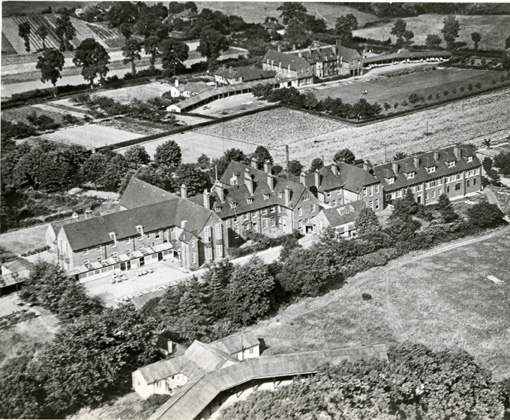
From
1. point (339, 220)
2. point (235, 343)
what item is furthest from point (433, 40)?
point (235, 343)

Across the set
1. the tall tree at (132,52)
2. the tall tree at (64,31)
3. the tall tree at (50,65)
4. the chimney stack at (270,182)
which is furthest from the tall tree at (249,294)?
the tall tree at (64,31)

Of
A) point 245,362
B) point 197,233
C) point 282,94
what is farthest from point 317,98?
point 245,362

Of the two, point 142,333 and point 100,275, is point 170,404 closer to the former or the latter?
point 142,333

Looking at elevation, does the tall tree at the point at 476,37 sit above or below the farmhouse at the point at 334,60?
above

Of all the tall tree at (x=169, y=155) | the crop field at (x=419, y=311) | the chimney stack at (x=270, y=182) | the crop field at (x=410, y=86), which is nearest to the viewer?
the crop field at (x=419, y=311)

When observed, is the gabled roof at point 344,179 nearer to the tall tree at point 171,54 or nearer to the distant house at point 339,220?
the distant house at point 339,220
